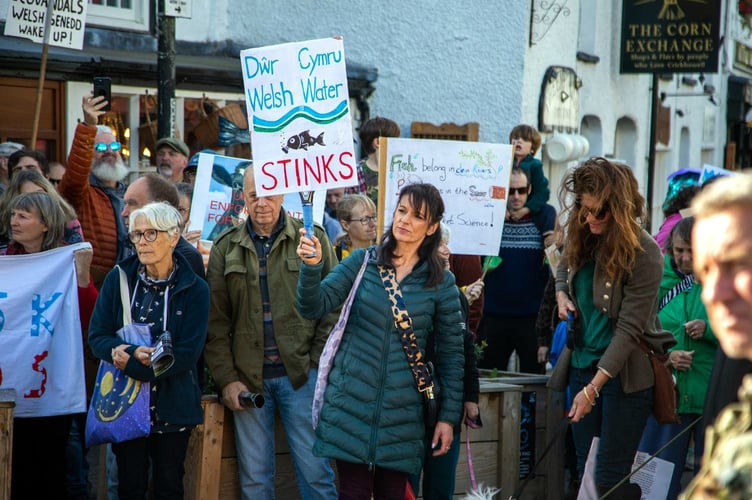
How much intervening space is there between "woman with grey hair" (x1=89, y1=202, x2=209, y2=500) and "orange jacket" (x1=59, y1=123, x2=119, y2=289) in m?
1.34

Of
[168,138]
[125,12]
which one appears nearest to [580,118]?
[125,12]

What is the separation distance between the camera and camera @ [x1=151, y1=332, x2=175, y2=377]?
5.04 m

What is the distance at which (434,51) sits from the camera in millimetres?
13164

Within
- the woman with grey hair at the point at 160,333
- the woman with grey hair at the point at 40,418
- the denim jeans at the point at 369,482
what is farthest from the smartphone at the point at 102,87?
the denim jeans at the point at 369,482

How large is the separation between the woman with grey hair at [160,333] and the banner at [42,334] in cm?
56

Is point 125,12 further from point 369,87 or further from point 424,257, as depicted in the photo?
point 424,257

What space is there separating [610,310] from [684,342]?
1.14 meters

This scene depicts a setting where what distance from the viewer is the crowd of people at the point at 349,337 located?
193 inches

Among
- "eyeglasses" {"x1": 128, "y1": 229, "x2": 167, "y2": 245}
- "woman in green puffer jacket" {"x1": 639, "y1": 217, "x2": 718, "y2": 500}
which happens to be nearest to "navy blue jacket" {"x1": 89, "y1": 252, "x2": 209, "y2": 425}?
"eyeglasses" {"x1": 128, "y1": 229, "x2": 167, "y2": 245}

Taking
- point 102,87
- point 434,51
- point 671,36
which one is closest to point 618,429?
point 102,87

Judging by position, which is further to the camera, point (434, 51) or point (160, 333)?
point (434, 51)

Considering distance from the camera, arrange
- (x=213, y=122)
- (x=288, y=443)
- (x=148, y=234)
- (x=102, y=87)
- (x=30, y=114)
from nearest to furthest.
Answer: (x=148, y=234) → (x=288, y=443) → (x=102, y=87) → (x=30, y=114) → (x=213, y=122)

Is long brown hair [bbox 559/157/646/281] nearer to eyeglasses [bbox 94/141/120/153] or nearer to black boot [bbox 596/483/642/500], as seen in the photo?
black boot [bbox 596/483/642/500]

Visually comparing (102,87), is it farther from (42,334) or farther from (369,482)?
(369,482)
